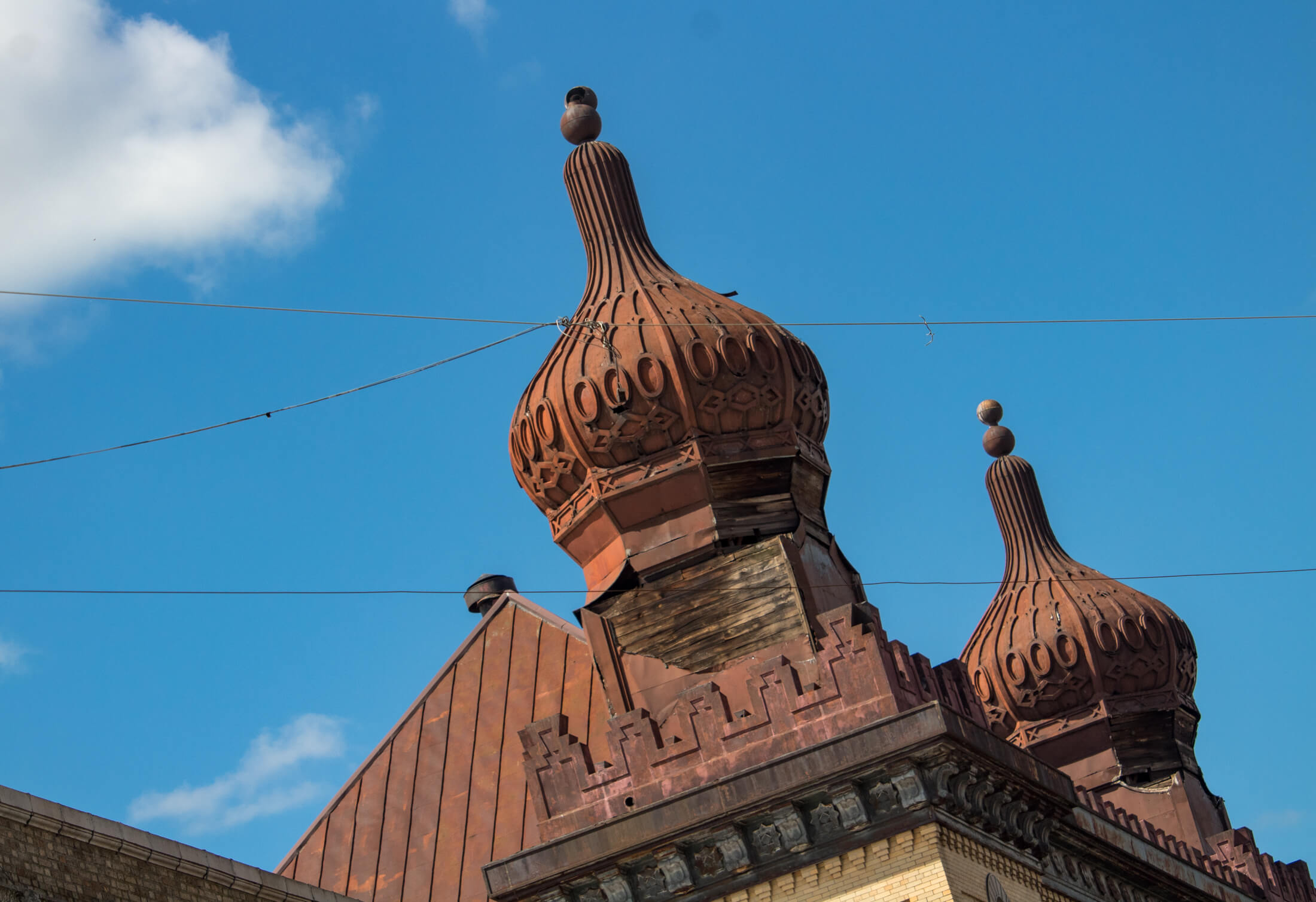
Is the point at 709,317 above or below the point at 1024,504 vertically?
below

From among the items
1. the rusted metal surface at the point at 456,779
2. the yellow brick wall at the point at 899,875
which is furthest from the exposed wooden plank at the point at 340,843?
the yellow brick wall at the point at 899,875

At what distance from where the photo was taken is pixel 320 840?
21.2 metres

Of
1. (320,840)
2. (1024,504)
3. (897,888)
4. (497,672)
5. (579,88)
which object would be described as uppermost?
(579,88)

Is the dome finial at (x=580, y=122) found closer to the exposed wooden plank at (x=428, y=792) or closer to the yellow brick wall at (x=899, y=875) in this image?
the exposed wooden plank at (x=428, y=792)

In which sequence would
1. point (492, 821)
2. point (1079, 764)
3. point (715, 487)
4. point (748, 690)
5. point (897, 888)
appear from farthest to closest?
point (1079, 764) < point (492, 821) < point (715, 487) < point (748, 690) < point (897, 888)

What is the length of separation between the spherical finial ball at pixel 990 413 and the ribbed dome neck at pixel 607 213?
32.2 ft

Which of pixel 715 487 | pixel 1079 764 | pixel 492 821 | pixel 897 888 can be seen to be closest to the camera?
pixel 897 888

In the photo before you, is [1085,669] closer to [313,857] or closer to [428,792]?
[428,792]

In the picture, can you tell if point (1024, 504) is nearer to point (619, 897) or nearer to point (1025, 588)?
point (1025, 588)

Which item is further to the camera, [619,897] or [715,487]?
[715,487]

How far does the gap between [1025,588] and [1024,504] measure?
1.42m

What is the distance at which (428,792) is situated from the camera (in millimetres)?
21016

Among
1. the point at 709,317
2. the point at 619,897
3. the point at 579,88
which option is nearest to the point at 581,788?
the point at 619,897

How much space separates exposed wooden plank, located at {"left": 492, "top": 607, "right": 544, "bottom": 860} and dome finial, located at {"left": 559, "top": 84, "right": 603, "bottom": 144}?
19.1ft
